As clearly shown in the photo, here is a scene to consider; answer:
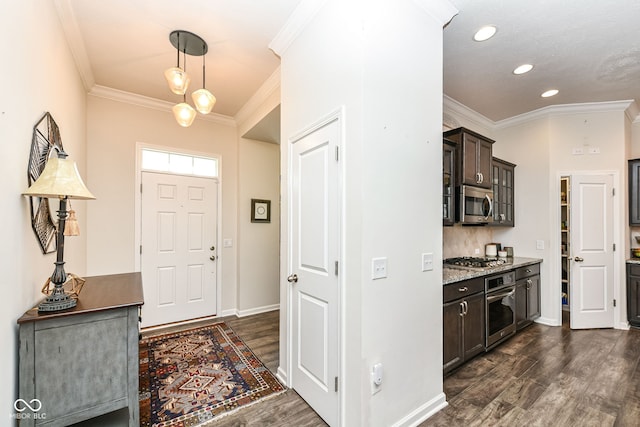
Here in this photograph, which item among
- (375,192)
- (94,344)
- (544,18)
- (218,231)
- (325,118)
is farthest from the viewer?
(218,231)

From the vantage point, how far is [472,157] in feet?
10.7

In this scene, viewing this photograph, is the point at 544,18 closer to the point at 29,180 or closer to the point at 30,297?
the point at 29,180

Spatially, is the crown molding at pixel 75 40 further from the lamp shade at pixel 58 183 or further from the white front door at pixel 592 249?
the white front door at pixel 592 249

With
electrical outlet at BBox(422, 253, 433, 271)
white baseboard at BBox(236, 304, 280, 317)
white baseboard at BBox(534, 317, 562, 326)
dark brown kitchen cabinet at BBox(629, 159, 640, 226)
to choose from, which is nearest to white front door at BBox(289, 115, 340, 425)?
electrical outlet at BBox(422, 253, 433, 271)

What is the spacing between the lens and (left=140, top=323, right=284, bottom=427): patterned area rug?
2.04 meters

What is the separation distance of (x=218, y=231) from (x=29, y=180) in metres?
2.57

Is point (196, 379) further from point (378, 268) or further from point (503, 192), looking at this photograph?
point (503, 192)

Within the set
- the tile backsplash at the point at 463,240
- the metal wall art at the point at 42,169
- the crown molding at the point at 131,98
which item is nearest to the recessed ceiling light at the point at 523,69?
the tile backsplash at the point at 463,240

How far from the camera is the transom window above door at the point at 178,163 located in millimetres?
3693

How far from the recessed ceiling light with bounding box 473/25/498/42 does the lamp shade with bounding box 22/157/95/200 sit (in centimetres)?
316

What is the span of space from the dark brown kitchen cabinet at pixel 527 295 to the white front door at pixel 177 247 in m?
4.07

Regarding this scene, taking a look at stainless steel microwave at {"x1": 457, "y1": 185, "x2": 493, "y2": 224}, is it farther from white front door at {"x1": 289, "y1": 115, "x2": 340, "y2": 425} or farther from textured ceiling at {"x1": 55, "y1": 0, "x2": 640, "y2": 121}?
white front door at {"x1": 289, "y1": 115, "x2": 340, "y2": 425}

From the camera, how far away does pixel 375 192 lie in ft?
5.66

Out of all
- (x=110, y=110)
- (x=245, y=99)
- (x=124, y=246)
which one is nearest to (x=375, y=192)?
(x=245, y=99)
